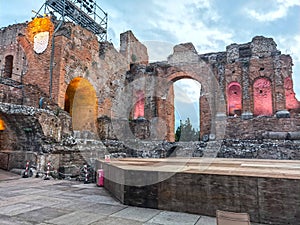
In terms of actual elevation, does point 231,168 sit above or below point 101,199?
above

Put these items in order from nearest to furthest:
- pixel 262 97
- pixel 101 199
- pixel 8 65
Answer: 1. pixel 101 199
2. pixel 8 65
3. pixel 262 97

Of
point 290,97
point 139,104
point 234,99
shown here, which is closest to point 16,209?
point 139,104

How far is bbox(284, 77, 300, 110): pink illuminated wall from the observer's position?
19297 mm

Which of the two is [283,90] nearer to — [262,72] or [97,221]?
[262,72]

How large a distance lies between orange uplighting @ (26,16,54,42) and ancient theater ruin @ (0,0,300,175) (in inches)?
2.4

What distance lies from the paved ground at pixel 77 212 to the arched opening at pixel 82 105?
33.6ft

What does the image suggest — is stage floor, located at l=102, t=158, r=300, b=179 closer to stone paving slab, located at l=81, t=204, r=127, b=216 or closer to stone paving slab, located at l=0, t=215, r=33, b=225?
stone paving slab, located at l=81, t=204, r=127, b=216

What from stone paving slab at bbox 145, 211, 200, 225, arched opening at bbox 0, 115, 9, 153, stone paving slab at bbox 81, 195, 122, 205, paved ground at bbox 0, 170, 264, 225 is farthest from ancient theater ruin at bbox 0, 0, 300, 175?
stone paving slab at bbox 145, 211, 200, 225

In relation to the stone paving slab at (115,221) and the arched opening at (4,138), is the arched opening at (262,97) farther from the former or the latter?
the stone paving slab at (115,221)

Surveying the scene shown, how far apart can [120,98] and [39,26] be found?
772cm

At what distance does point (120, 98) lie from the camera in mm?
18938

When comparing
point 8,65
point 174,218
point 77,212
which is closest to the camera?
point 174,218

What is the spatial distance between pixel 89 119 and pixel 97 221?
12622mm

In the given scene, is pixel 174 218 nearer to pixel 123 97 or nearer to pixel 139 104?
pixel 123 97
